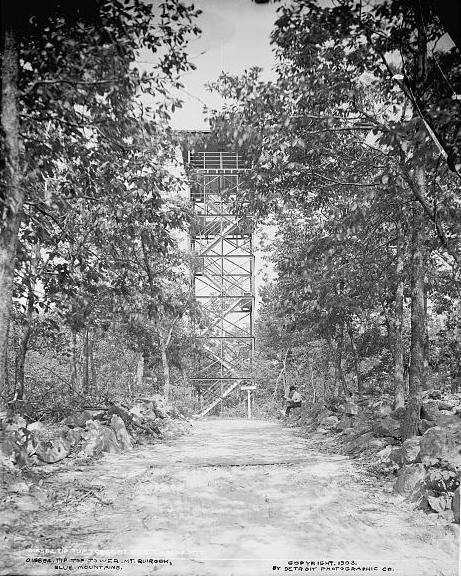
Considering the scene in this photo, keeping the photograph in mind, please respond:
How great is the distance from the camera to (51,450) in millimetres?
5715

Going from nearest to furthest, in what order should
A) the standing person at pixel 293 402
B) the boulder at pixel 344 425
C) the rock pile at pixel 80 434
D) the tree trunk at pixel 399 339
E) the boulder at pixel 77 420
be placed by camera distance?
1. the rock pile at pixel 80 434
2. the boulder at pixel 77 420
3. the tree trunk at pixel 399 339
4. the boulder at pixel 344 425
5. the standing person at pixel 293 402

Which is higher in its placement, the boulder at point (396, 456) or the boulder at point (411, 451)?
the boulder at point (411, 451)

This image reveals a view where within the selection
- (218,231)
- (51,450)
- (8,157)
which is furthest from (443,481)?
(218,231)

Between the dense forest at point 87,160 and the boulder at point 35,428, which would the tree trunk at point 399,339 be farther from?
the boulder at point 35,428

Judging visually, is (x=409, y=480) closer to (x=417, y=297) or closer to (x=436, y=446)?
(x=436, y=446)

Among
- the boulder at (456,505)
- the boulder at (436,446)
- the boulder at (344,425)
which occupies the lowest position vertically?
the boulder at (344,425)

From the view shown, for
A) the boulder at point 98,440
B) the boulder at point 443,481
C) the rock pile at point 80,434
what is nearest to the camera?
the boulder at point 443,481

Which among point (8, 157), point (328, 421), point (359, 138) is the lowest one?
point (328, 421)

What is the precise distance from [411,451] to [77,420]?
16.7 feet

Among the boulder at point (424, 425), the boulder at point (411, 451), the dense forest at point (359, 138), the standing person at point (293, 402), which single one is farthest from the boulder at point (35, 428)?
the standing person at point (293, 402)

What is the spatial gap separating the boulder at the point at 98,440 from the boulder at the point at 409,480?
415 centimetres

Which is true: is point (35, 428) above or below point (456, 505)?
above

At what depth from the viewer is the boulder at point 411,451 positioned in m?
5.03

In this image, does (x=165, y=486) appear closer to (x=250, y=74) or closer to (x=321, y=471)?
(x=321, y=471)
